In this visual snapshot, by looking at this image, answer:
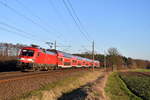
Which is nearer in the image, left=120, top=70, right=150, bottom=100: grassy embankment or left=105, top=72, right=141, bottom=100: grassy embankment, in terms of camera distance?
left=105, top=72, right=141, bottom=100: grassy embankment

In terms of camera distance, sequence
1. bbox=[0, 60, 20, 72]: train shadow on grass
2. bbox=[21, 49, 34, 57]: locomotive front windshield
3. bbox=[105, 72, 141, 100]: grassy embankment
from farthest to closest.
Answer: bbox=[0, 60, 20, 72]: train shadow on grass → bbox=[21, 49, 34, 57]: locomotive front windshield → bbox=[105, 72, 141, 100]: grassy embankment

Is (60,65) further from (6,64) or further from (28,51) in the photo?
(28,51)

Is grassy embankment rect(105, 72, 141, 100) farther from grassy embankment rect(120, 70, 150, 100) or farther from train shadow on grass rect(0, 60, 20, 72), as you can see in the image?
train shadow on grass rect(0, 60, 20, 72)

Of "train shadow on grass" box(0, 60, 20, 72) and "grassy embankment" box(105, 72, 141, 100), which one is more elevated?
"train shadow on grass" box(0, 60, 20, 72)

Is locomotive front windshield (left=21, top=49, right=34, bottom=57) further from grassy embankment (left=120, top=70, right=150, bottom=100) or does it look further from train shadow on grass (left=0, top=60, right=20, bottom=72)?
grassy embankment (left=120, top=70, right=150, bottom=100)

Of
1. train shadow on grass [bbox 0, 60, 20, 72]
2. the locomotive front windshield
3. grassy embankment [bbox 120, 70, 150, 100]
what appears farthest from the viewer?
train shadow on grass [bbox 0, 60, 20, 72]

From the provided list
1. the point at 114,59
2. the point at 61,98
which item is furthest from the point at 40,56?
the point at 114,59

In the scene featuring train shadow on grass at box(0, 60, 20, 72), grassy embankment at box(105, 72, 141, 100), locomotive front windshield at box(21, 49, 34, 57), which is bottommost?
grassy embankment at box(105, 72, 141, 100)

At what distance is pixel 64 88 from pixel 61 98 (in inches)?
100

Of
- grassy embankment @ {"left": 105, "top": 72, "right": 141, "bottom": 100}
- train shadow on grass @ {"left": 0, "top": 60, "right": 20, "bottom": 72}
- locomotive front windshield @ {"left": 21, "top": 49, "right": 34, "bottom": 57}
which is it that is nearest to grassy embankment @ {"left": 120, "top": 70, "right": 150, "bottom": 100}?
grassy embankment @ {"left": 105, "top": 72, "right": 141, "bottom": 100}

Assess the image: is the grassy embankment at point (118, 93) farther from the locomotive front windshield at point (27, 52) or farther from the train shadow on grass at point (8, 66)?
the train shadow on grass at point (8, 66)

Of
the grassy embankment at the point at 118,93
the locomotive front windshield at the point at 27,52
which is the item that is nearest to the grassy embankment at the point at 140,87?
the grassy embankment at the point at 118,93

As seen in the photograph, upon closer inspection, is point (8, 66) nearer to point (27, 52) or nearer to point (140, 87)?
point (27, 52)

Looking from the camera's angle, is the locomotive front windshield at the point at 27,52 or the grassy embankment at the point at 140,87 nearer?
the grassy embankment at the point at 140,87
